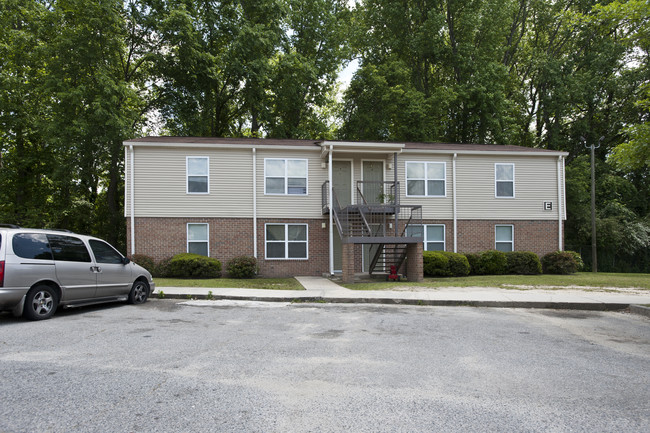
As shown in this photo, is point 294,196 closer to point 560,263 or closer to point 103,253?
point 103,253

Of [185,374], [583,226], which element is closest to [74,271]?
[185,374]

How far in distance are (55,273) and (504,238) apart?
58.1 ft

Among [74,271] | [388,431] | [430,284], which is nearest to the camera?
[388,431]

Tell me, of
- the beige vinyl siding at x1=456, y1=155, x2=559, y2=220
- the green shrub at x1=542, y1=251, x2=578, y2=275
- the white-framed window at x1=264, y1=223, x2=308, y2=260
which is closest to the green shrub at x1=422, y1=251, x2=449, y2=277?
the beige vinyl siding at x1=456, y1=155, x2=559, y2=220

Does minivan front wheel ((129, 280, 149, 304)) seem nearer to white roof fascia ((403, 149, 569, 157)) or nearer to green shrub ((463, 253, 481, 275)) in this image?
white roof fascia ((403, 149, 569, 157))

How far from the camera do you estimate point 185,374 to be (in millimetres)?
4996

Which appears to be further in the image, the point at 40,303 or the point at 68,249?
the point at 68,249

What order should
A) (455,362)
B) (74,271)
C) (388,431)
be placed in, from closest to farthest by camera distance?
1. (388,431)
2. (455,362)
3. (74,271)

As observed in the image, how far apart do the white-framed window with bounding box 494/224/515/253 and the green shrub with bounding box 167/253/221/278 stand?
39.7 ft

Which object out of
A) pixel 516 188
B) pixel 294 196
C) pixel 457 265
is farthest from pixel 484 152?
pixel 294 196

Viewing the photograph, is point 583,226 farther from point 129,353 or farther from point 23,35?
point 23,35

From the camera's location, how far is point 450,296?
1197 cm

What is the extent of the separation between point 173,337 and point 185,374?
2.12 meters

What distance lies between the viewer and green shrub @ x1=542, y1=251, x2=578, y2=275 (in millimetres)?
19688
